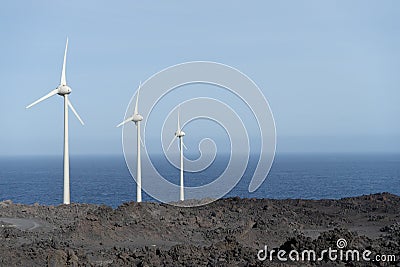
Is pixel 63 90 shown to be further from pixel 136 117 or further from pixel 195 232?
pixel 195 232

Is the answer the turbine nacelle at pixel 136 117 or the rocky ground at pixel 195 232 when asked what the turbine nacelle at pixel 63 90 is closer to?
the turbine nacelle at pixel 136 117

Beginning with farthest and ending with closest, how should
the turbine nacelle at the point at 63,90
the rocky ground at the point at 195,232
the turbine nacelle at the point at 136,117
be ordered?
the turbine nacelle at the point at 136,117
the turbine nacelle at the point at 63,90
the rocky ground at the point at 195,232

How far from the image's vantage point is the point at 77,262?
23.0m

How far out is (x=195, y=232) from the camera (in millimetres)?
34562

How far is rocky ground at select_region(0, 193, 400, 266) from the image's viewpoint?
23148mm

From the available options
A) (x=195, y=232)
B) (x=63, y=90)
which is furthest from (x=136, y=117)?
(x=195, y=232)

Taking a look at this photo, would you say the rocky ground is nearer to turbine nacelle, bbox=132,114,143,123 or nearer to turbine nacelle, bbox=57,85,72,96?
turbine nacelle, bbox=57,85,72,96

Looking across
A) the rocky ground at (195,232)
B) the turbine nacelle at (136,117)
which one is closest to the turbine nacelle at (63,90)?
the turbine nacelle at (136,117)

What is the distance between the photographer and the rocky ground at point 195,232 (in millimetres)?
23148

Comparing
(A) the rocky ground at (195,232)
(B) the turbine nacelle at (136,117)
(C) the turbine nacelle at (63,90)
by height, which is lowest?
(A) the rocky ground at (195,232)

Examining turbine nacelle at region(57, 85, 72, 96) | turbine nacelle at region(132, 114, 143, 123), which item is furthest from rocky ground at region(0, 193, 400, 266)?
turbine nacelle at region(132, 114, 143, 123)

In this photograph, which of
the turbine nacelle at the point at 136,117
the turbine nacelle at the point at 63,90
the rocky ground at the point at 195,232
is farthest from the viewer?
the turbine nacelle at the point at 136,117

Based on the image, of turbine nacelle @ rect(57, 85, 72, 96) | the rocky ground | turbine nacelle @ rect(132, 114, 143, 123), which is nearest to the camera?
the rocky ground

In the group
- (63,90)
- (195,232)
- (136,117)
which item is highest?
(63,90)
